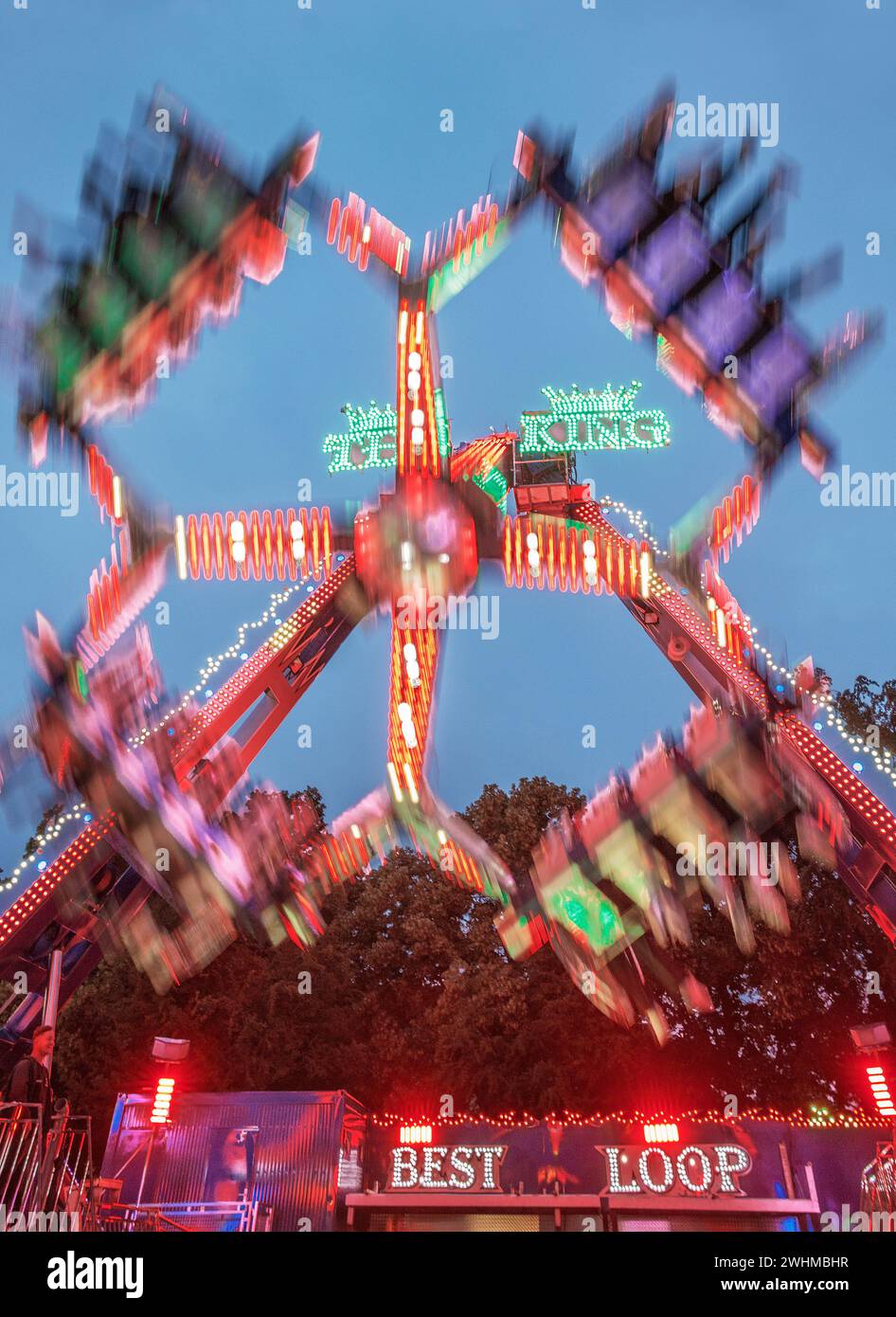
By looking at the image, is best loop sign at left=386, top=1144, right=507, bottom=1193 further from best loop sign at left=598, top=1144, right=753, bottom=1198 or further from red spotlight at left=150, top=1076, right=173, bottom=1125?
red spotlight at left=150, top=1076, right=173, bottom=1125

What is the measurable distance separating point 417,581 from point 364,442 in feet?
14.5

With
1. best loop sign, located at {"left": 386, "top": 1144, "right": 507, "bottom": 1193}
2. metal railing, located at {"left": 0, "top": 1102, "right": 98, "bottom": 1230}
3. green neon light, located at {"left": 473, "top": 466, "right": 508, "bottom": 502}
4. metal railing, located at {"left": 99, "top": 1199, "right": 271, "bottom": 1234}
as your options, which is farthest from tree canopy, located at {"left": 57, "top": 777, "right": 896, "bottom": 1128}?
metal railing, located at {"left": 0, "top": 1102, "right": 98, "bottom": 1230}

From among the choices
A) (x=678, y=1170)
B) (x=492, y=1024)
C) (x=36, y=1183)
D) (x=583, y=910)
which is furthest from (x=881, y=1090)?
(x=36, y=1183)

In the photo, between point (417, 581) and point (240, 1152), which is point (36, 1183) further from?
point (417, 581)

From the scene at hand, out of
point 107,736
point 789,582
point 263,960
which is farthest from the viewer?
point 789,582

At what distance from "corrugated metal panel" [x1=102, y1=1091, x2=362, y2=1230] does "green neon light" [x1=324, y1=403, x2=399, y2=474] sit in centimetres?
Answer: 1112

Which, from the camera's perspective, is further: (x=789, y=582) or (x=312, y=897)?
(x=789, y=582)

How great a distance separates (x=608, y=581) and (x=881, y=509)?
100 metres

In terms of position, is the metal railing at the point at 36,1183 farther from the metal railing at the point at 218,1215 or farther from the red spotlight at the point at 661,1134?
the red spotlight at the point at 661,1134

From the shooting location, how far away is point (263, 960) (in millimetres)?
25875

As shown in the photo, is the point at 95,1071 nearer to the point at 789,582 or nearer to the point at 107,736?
the point at 107,736

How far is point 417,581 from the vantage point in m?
15.6

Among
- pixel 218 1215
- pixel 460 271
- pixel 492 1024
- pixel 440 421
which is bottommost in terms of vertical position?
pixel 218 1215

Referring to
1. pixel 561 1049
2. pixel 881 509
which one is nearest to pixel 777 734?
pixel 561 1049
